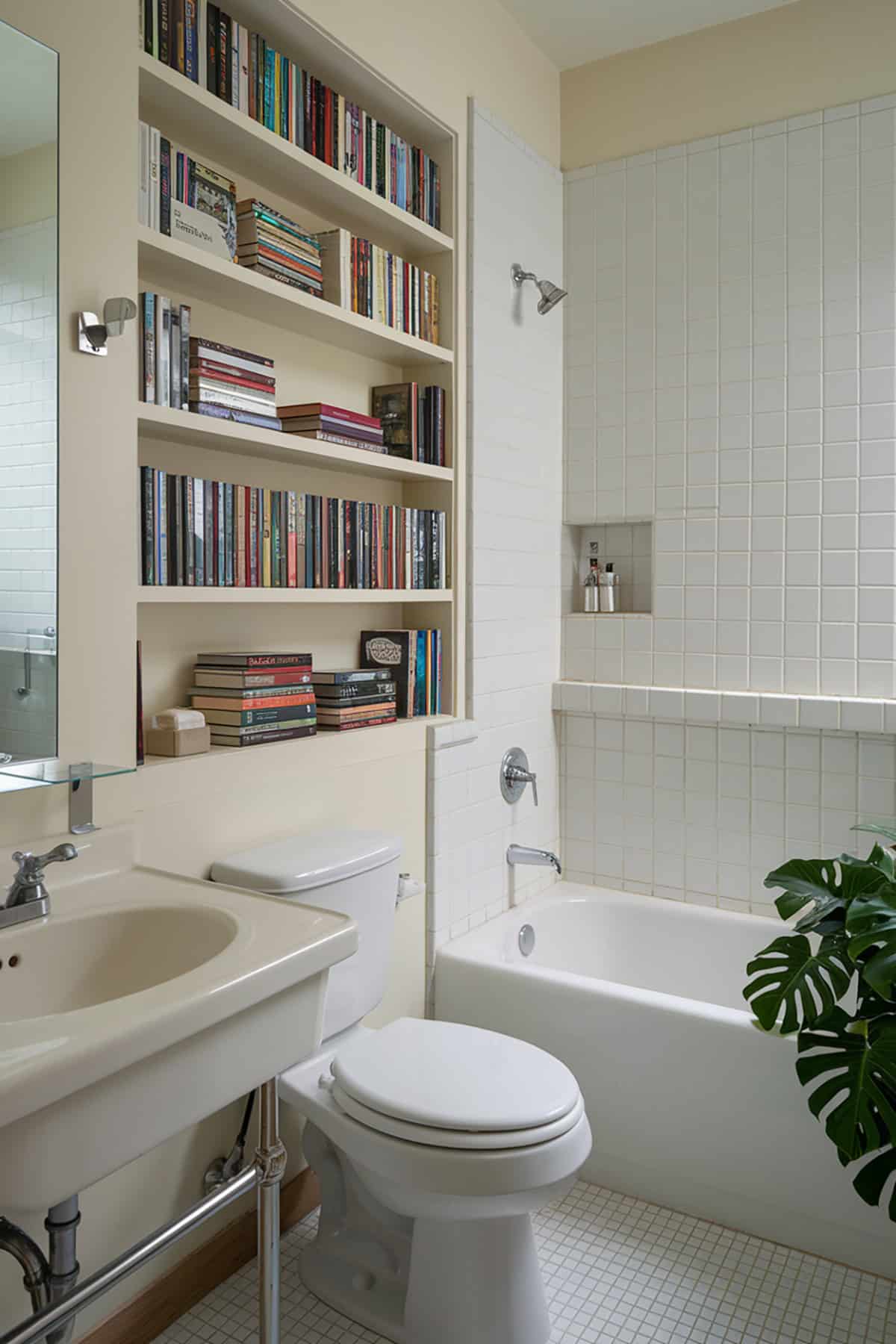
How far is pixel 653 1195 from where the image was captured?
2.19 meters

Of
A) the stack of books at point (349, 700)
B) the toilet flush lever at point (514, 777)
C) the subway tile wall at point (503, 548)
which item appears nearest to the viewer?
the stack of books at point (349, 700)

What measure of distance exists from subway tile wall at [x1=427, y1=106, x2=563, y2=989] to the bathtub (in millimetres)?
271

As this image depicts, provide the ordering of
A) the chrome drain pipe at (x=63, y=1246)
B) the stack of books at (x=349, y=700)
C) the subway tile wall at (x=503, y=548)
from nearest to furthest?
the chrome drain pipe at (x=63, y=1246) < the stack of books at (x=349, y=700) < the subway tile wall at (x=503, y=548)

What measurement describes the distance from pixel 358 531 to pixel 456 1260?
1.47m

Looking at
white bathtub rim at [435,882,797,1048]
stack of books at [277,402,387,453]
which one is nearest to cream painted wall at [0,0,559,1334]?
stack of books at [277,402,387,453]

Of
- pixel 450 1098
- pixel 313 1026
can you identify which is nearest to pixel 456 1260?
pixel 450 1098

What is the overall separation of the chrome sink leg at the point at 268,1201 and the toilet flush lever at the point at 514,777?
1425 mm

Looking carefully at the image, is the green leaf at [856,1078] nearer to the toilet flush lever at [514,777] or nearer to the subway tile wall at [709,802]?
the subway tile wall at [709,802]

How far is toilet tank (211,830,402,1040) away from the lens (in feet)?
5.99

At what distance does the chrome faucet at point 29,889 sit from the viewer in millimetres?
1382

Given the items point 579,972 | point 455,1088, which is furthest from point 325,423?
point 579,972

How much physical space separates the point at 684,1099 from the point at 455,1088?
2.37 ft

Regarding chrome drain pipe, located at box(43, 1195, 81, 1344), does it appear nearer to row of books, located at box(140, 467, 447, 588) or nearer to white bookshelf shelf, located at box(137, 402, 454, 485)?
row of books, located at box(140, 467, 447, 588)

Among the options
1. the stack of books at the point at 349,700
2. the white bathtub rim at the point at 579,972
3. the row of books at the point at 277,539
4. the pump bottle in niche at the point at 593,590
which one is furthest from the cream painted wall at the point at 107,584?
the pump bottle in niche at the point at 593,590
